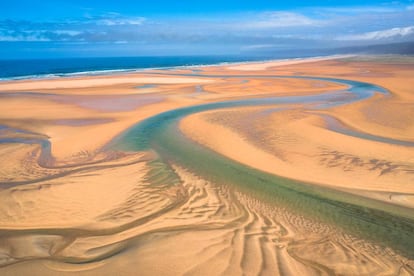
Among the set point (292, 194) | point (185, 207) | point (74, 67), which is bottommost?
point (292, 194)

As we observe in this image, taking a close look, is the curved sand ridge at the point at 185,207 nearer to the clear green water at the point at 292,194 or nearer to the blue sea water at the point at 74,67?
the clear green water at the point at 292,194

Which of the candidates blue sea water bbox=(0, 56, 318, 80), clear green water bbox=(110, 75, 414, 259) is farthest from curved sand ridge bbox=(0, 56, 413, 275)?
blue sea water bbox=(0, 56, 318, 80)

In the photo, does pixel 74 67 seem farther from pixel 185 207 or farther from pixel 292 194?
pixel 292 194

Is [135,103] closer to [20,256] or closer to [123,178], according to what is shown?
[123,178]

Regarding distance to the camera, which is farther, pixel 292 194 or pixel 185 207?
pixel 292 194

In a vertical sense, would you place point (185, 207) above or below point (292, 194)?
above

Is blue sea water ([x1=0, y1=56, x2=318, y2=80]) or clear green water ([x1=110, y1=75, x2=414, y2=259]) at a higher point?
blue sea water ([x1=0, y1=56, x2=318, y2=80])

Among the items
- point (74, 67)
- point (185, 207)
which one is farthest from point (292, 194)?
point (74, 67)

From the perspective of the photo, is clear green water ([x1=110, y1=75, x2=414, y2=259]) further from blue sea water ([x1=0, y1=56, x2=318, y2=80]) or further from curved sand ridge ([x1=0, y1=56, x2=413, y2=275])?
blue sea water ([x1=0, y1=56, x2=318, y2=80])
